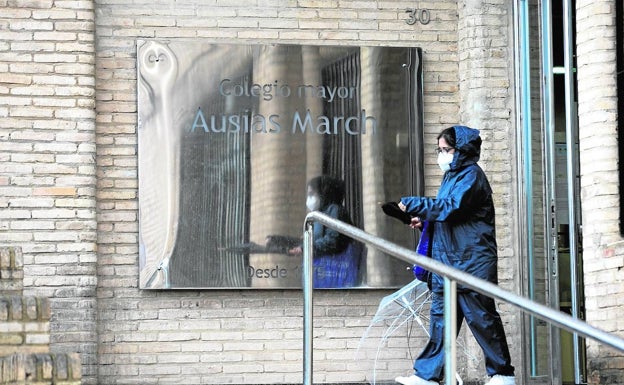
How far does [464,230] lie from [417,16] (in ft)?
10.3

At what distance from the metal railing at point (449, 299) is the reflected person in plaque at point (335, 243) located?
6.81 ft

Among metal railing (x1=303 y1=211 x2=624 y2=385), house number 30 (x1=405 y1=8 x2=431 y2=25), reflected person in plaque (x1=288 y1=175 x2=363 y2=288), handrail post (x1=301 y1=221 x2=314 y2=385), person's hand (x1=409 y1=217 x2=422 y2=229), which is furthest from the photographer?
house number 30 (x1=405 y1=8 x2=431 y2=25)

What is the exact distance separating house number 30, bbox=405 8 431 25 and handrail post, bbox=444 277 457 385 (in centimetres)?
486

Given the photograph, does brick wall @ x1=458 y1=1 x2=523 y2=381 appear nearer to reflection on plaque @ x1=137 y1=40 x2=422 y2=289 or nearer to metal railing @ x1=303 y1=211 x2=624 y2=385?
reflection on plaque @ x1=137 y1=40 x2=422 y2=289

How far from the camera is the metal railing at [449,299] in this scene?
4438 mm

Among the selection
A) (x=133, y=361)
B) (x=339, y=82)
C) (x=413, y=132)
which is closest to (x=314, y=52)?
(x=339, y=82)

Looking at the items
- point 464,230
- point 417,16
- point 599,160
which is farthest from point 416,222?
point 417,16

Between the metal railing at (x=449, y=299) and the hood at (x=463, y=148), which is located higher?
the hood at (x=463, y=148)

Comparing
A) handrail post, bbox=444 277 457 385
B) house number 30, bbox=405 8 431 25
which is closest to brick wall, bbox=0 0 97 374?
house number 30, bbox=405 8 431 25

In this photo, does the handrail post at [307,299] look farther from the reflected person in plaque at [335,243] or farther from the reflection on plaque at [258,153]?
the reflection on plaque at [258,153]

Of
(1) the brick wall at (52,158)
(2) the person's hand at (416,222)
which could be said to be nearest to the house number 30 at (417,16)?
(1) the brick wall at (52,158)

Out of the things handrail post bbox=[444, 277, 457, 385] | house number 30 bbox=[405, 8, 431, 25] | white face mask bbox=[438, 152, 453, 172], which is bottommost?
handrail post bbox=[444, 277, 457, 385]

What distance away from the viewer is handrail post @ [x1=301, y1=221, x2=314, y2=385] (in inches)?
281

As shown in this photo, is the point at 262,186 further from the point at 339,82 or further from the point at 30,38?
the point at 30,38
